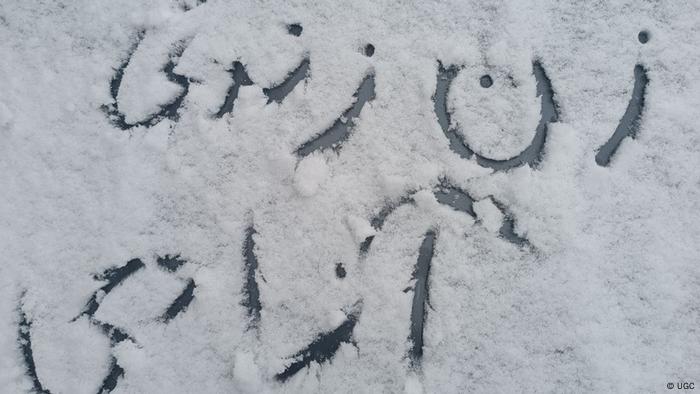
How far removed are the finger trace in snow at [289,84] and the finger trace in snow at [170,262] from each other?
0.23 meters

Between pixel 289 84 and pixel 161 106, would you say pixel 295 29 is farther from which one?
pixel 161 106

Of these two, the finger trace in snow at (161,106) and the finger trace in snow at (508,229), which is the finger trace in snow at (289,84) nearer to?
the finger trace in snow at (161,106)

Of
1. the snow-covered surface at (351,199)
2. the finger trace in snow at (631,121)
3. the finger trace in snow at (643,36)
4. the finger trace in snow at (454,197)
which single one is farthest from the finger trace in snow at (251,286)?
the finger trace in snow at (643,36)

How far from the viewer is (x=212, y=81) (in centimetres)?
68

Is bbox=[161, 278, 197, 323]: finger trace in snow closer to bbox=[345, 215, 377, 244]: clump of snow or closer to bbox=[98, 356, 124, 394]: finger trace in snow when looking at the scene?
bbox=[98, 356, 124, 394]: finger trace in snow

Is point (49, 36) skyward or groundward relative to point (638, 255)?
skyward

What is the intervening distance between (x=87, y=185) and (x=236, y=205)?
0.65 ft

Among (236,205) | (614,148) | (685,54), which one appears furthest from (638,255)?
(236,205)

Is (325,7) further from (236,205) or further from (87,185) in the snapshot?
(87,185)

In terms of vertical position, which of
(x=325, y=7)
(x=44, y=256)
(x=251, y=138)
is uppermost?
(x=325, y=7)

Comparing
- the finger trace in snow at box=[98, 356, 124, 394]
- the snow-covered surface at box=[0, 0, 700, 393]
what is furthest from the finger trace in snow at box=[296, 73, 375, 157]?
the finger trace in snow at box=[98, 356, 124, 394]

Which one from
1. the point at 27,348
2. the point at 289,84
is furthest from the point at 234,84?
the point at 27,348

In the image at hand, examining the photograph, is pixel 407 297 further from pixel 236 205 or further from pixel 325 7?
pixel 325 7

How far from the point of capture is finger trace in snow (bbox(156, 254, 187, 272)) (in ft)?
2.16
